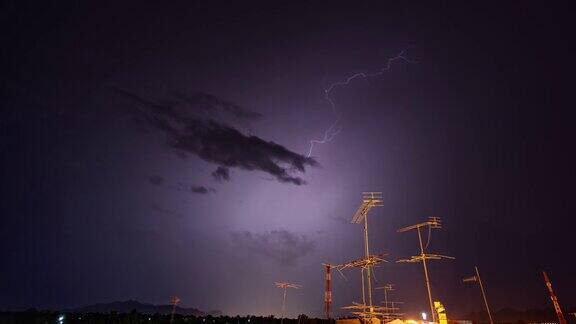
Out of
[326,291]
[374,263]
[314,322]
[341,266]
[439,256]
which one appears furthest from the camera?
[314,322]

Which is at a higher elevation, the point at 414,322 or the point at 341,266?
the point at 341,266

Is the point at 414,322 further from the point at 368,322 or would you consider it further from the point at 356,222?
the point at 356,222

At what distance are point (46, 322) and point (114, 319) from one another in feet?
34.1

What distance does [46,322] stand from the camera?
180 feet

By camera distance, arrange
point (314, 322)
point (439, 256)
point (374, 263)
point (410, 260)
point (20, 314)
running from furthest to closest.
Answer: point (314, 322) → point (20, 314) → point (374, 263) → point (410, 260) → point (439, 256)

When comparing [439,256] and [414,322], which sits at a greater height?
[439,256]

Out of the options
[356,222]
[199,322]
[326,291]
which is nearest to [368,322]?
[356,222]

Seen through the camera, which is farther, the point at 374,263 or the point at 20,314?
the point at 20,314

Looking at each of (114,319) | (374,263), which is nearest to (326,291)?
(374,263)

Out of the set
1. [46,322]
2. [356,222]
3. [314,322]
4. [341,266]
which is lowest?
[46,322]

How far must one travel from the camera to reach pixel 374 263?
154 ft

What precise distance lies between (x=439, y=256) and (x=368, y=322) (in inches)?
528

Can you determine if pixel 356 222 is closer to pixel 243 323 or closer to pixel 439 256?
pixel 439 256

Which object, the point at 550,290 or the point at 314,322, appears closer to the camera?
the point at 550,290
